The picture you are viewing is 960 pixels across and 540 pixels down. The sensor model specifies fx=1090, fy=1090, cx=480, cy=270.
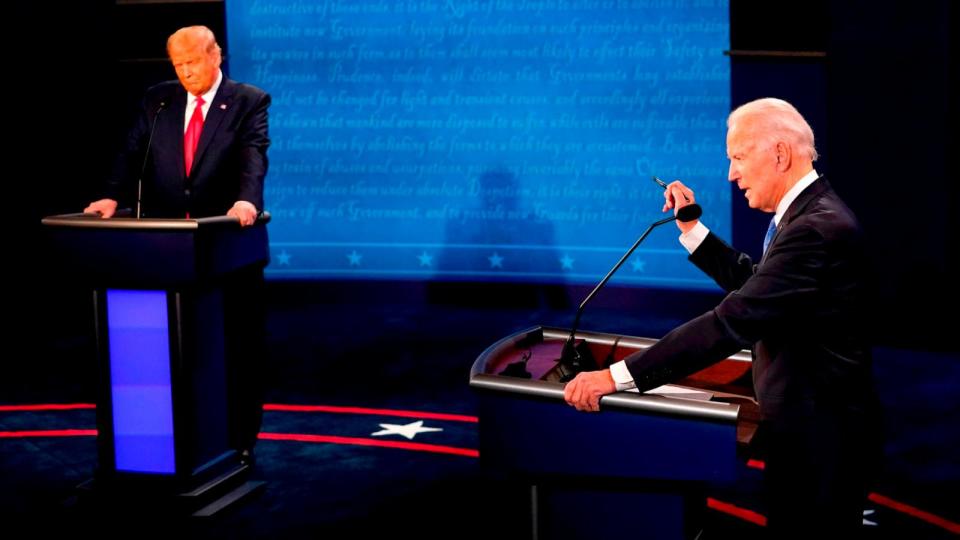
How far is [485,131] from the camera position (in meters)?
7.17

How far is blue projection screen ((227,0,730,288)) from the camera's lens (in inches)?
266

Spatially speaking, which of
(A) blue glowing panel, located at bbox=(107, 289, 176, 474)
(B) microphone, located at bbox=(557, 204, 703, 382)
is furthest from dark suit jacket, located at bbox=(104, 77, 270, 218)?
(B) microphone, located at bbox=(557, 204, 703, 382)

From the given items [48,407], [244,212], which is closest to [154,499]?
[244,212]

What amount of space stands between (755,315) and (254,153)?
2062 mm

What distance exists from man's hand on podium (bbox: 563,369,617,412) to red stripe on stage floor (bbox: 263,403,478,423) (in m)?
2.62

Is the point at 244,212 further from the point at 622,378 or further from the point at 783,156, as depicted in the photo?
the point at 783,156

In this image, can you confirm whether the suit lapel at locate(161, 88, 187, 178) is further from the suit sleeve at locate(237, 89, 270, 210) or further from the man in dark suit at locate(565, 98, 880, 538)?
the man in dark suit at locate(565, 98, 880, 538)

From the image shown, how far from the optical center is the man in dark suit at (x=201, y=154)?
3529 millimetres

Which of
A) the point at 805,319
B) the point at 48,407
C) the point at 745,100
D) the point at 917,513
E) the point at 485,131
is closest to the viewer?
the point at 805,319

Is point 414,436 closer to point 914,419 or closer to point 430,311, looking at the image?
point 914,419

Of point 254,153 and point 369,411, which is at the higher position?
point 254,153

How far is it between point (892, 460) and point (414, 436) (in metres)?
1.88

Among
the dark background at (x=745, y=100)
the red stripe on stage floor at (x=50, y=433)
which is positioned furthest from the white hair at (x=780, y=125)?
the dark background at (x=745, y=100)

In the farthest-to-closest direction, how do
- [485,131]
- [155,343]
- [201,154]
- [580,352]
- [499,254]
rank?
[499,254] → [485,131] → [201,154] → [155,343] → [580,352]
